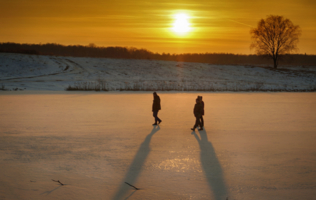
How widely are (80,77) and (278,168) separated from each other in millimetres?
34287

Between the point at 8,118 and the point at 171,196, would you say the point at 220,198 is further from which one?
the point at 8,118

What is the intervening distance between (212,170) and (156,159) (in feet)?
4.49

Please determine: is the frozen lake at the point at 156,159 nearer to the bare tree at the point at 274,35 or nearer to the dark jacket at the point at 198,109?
the dark jacket at the point at 198,109

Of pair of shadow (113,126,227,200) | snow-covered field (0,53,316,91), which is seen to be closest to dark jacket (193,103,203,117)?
pair of shadow (113,126,227,200)

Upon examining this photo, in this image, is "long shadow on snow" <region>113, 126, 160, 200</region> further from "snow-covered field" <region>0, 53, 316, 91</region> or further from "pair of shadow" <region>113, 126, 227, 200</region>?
"snow-covered field" <region>0, 53, 316, 91</region>

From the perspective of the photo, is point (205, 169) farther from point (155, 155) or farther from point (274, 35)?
point (274, 35)

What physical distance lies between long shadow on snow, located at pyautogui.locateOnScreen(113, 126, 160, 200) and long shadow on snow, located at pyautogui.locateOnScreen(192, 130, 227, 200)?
1.37 meters

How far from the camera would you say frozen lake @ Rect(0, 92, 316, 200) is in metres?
5.23

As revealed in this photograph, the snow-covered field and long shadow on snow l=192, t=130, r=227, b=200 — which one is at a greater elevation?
the snow-covered field

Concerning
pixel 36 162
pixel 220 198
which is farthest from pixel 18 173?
pixel 220 198

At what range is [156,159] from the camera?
6840mm

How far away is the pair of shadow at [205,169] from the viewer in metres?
5.19

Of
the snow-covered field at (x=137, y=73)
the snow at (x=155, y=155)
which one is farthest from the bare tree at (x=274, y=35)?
the snow at (x=155, y=155)

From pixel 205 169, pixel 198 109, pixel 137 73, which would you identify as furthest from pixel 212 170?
pixel 137 73
